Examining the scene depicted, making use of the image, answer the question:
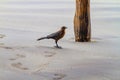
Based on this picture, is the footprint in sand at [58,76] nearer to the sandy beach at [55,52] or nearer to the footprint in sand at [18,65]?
the sandy beach at [55,52]

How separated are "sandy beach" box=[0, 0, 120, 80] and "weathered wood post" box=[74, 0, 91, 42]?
15cm

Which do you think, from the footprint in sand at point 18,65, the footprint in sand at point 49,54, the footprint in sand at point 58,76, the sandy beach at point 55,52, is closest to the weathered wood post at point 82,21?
the sandy beach at point 55,52

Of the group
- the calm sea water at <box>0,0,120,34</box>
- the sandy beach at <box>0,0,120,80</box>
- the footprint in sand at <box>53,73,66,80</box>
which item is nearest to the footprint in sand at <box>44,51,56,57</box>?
the sandy beach at <box>0,0,120,80</box>

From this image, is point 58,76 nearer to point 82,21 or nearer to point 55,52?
point 55,52

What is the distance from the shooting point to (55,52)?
5.07 m

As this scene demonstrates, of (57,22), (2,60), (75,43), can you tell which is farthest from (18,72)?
(57,22)

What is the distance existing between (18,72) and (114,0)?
875 cm

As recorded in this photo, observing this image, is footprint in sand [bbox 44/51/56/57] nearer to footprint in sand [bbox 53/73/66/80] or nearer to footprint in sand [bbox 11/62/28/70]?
footprint in sand [bbox 11/62/28/70]

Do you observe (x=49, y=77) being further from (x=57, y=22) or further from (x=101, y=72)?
(x=57, y=22)

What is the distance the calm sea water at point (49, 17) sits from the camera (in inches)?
300

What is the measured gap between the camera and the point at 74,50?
17.2ft

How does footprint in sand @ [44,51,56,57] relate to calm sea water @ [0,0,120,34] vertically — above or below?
above

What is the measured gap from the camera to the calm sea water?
7.61 meters

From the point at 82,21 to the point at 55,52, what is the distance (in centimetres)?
103
